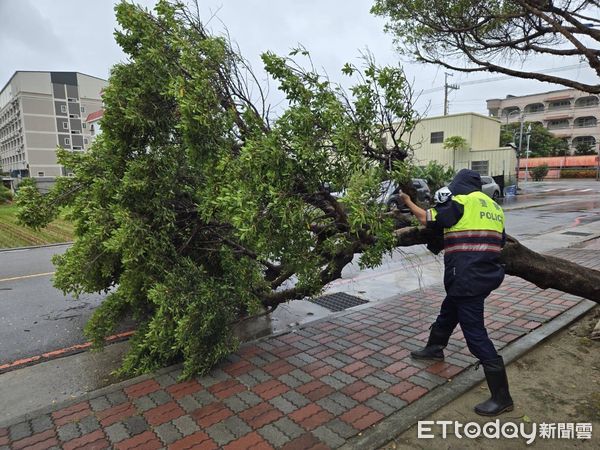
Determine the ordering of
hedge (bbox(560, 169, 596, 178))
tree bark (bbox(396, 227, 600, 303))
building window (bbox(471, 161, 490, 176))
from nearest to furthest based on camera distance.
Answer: tree bark (bbox(396, 227, 600, 303)) → building window (bbox(471, 161, 490, 176)) → hedge (bbox(560, 169, 596, 178))

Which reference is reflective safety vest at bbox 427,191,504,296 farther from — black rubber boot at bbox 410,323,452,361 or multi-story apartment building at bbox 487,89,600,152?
multi-story apartment building at bbox 487,89,600,152

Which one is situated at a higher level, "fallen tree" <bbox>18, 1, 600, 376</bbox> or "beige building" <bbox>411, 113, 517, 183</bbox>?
"beige building" <bbox>411, 113, 517, 183</bbox>

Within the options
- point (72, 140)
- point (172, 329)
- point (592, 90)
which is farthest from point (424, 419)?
point (72, 140)

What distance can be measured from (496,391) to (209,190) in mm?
2573

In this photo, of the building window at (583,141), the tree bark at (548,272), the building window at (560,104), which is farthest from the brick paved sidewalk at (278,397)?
the building window at (560,104)

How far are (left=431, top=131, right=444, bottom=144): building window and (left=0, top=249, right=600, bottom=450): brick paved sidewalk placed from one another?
29.8 meters

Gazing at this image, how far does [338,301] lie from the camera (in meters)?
6.04

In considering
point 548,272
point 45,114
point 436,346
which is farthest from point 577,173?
point 45,114

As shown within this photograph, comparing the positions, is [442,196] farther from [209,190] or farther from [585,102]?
[585,102]

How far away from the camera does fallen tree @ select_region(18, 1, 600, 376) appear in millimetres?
2500

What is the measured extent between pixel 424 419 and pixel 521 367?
→ 138 cm

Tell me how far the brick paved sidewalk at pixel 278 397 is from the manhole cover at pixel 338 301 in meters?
0.88

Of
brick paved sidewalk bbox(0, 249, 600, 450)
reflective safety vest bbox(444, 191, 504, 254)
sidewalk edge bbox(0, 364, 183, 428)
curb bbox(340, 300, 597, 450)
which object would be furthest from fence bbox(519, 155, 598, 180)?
sidewalk edge bbox(0, 364, 183, 428)

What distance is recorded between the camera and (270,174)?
242cm
